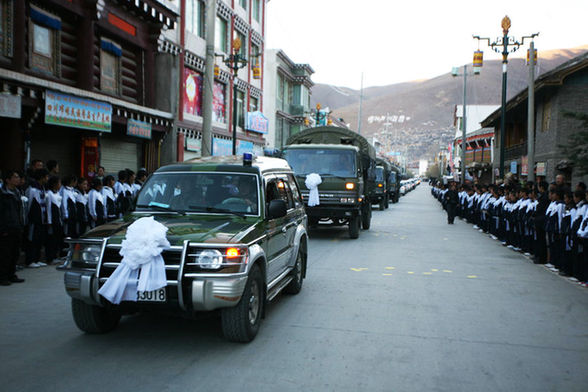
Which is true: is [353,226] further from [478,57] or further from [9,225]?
[478,57]

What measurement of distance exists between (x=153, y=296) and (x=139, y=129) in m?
13.3

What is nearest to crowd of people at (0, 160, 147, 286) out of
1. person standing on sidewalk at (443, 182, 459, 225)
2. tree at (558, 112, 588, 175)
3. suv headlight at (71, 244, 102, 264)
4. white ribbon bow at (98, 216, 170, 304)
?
suv headlight at (71, 244, 102, 264)

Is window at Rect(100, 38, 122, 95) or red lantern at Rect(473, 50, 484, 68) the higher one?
red lantern at Rect(473, 50, 484, 68)

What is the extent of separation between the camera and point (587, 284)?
8.95 metres

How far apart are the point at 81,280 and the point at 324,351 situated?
95.5 inches

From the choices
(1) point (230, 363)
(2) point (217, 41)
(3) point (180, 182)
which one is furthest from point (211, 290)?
(2) point (217, 41)

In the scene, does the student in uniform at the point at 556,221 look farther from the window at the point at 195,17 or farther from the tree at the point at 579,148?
the window at the point at 195,17

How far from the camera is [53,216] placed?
9.49m

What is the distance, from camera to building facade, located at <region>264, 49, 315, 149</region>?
132ft

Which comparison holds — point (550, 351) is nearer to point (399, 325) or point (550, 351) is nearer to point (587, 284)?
point (399, 325)

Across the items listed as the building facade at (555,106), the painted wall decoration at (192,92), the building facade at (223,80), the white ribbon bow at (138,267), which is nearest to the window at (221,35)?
the building facade at (223,80)

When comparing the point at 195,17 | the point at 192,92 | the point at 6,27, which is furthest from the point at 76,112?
the point at 195,17

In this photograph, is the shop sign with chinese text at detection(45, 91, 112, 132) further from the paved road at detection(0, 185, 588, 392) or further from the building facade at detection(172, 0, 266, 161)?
the building facade at detection(172, 0, 266, 161)

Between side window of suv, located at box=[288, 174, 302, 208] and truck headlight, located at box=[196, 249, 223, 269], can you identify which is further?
Result: side window of suv, located at box=[288, 174, 302, 208]
